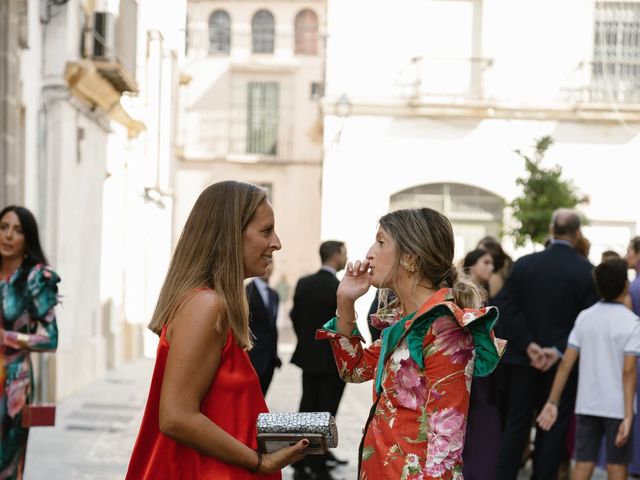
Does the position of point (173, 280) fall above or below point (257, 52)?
below

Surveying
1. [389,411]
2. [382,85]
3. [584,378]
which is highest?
[382,85]

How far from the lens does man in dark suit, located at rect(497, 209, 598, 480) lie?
869 centimetres

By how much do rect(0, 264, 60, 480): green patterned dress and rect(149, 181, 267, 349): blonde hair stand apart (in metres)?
3.13

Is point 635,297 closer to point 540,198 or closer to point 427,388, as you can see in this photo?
point 427,388

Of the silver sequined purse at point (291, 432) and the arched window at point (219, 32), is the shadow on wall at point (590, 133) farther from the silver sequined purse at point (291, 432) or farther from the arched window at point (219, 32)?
the silver sequined purse at point (291, 432)

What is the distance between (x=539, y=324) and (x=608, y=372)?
1134mm

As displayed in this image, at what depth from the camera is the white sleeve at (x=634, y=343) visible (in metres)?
7.63

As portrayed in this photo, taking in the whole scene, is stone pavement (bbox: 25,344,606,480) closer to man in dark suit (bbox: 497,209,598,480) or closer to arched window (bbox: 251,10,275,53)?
man in dark suit (bbox: 497,209,598,480)

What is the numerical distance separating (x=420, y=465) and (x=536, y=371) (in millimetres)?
5213

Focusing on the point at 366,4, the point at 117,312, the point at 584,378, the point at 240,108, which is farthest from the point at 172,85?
the point at 584,378

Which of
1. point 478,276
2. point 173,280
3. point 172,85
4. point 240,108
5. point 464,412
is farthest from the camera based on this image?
point 240,108

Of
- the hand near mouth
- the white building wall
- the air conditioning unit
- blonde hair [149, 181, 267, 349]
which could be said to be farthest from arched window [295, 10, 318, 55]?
blonde hair [149, 181, 267, 349]

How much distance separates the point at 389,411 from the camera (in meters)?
3.91

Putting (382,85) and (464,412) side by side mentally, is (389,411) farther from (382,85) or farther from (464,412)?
(382,85)
